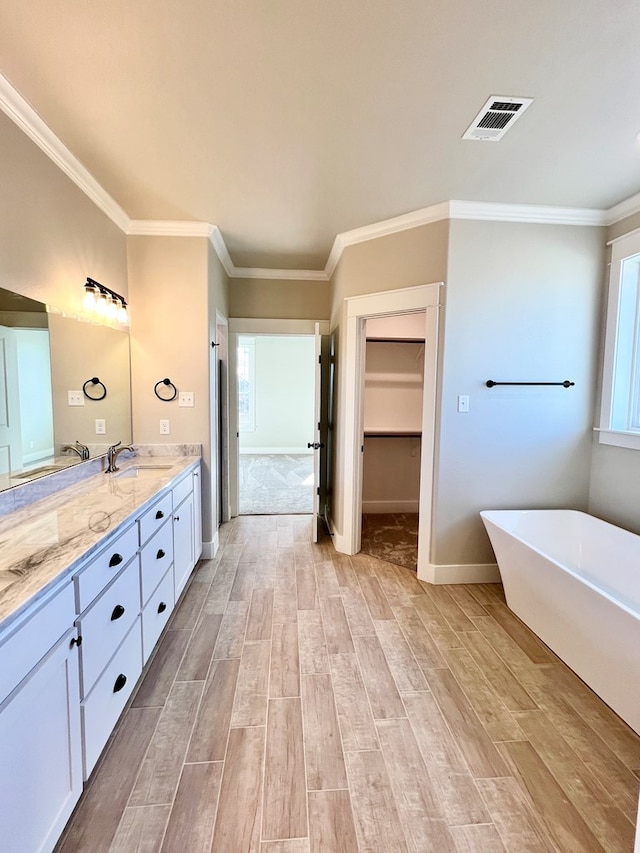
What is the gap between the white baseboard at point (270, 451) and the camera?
802 cm

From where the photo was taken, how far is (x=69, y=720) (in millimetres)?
1145

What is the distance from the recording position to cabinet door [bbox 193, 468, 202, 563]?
2.79m

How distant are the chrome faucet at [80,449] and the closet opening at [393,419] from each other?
2.67m

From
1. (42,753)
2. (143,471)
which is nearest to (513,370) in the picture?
(143,471)

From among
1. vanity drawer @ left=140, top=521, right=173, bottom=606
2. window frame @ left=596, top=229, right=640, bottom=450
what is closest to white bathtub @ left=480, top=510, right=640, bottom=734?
window frame @ left=596, top=229, right=640, bottom=450

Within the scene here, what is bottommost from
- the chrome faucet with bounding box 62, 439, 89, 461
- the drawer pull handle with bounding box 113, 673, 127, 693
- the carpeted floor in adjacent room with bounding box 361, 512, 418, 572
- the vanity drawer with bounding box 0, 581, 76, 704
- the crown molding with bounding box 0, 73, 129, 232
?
the carpeted floor in adjacent room with bounding box 361, 512, 418, 572

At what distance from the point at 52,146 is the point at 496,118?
217cm

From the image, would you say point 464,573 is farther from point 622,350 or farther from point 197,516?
point 197,516

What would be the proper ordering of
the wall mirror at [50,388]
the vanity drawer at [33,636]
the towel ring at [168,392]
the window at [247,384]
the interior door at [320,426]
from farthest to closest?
the window at [247,384] < the interior door at [320,426] < the towel ring at [168,392] < the wall mirror at [50,388] < the vanity drawer at [33,636]

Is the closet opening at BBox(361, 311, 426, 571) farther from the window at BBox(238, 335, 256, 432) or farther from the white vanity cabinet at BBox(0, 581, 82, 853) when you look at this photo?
the window at BBox(238, 335, 256, 432)

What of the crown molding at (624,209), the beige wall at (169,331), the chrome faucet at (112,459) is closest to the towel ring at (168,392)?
the beige wall at (169,331)

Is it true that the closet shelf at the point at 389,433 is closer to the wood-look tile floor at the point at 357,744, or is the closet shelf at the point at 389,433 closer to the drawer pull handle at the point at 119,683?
the wood-look tile floor at the point at 357,744

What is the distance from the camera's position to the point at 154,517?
191 cm

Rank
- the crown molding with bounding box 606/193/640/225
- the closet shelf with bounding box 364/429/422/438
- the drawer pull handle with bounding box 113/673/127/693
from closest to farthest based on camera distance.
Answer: the drawer pull handle with bounding box 113/673/127/693 → the crown molding with bounding box 606/193/640/225 → the closet shelf with bounding box 364/429/422/438
